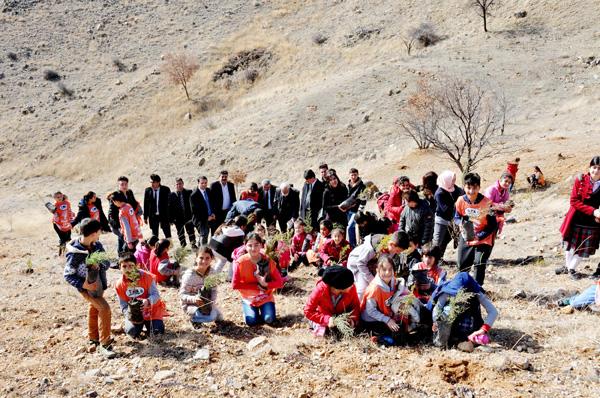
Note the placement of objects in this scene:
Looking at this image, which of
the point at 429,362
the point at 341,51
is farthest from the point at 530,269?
the point at 341,51

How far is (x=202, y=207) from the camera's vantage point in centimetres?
975

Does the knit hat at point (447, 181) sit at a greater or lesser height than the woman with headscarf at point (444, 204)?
greater

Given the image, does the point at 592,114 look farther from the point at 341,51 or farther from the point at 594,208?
the point at 341,51

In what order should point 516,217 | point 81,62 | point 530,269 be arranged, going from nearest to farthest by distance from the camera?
point 530,269, point 516,217, point 81,62

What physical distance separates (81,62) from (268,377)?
41.9m

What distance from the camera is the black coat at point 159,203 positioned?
9.91 metres

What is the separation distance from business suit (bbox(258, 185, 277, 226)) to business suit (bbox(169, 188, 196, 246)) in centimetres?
141

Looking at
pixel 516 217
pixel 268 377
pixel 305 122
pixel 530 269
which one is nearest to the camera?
pixel 268 377

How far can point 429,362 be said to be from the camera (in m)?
4.54

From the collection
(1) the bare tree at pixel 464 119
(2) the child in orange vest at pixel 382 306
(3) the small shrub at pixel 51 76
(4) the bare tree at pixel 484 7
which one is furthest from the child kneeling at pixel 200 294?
(3) the small shrub at pixel 51 76

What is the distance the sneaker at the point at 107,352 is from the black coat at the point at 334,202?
4685 millimetres

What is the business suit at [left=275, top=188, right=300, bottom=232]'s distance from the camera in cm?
983

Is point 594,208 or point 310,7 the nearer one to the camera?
point 594,208

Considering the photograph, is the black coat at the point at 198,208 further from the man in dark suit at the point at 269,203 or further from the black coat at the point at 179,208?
the man in dark suit at the point at 269,203
